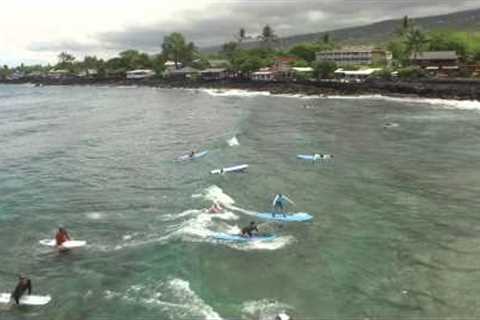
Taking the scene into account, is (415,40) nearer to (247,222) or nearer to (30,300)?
(247,222)

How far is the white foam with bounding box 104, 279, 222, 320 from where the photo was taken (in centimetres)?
2210

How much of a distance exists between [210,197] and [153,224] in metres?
6.38

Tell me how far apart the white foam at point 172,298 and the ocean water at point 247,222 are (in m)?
0.09

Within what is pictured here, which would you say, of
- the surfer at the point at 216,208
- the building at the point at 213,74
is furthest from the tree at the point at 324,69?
the surfer at the point at 216,208

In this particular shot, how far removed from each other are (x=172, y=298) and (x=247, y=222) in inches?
430

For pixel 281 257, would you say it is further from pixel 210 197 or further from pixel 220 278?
pixel 210 197

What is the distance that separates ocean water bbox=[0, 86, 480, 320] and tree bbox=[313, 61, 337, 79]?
74096 millimetres

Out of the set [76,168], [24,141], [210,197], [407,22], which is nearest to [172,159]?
[76,168]

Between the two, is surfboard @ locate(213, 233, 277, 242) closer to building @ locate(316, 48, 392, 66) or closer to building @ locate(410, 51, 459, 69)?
building @ locate(410, 51, 459, 69)

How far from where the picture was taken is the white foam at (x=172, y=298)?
72.5 ft

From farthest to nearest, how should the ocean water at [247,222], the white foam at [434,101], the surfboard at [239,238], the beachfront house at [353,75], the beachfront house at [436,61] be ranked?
the beachfront house at [353,75]
the beachfront house at [436,61]
the white foam at [434,101]
the surfboard at [239,238]
the ocean water at [247,222]

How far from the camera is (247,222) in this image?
1332 inches

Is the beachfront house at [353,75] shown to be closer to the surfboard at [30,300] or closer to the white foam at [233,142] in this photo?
the white foam at [233,142]

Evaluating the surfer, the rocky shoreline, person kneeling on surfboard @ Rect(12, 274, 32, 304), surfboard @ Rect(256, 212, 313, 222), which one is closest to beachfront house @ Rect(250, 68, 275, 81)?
the rocky shoreline
